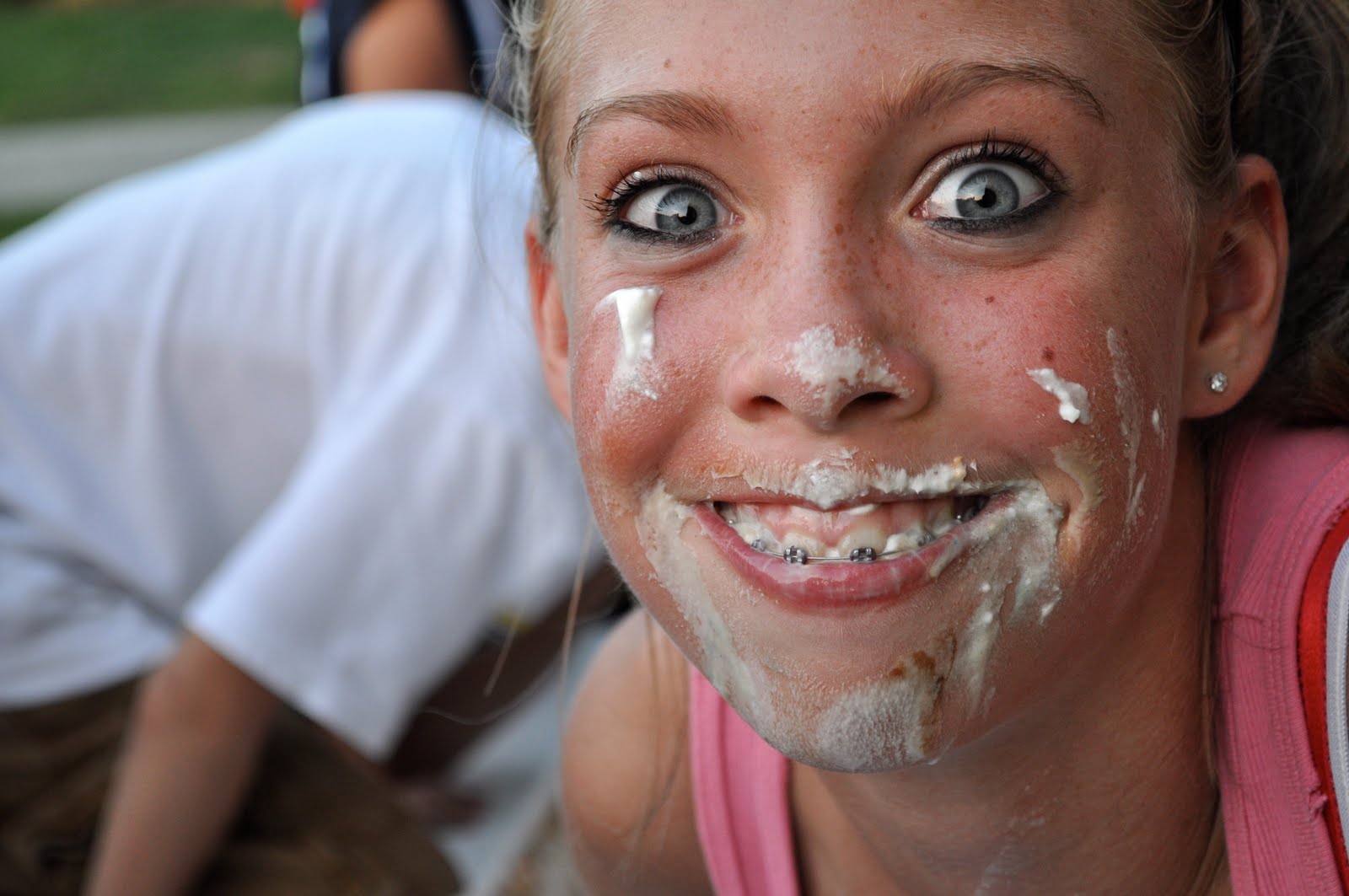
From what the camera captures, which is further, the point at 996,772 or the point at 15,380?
the point at 15,380

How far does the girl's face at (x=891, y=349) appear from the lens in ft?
4.08

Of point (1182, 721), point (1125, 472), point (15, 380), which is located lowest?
point (15, 380)

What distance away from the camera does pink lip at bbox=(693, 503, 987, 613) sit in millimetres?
1291

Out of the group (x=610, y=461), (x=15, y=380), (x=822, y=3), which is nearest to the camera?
(x=822, y=3)

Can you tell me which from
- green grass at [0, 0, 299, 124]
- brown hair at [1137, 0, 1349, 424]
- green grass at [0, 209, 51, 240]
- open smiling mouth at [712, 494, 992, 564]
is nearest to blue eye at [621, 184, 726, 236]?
open smiling mouth at [712, 494, 992, 564]

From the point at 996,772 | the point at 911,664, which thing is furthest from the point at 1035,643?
the point at 996,772

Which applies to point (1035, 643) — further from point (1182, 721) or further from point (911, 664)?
point (1182, 721)

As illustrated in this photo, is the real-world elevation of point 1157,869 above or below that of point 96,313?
above

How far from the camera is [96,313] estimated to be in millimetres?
2842

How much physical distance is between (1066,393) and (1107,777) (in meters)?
0.50

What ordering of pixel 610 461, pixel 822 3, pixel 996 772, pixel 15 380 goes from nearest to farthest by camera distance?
1. pixel 822 3
2. pixel 610 461
3. pixel 996 772
4. pixel 15 380

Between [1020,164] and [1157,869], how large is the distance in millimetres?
785

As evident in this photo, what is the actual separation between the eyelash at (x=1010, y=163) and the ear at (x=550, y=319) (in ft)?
1.77

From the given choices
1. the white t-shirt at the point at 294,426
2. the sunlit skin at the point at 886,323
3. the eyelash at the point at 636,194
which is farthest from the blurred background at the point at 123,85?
the sunlit skin at the point at 886,323
